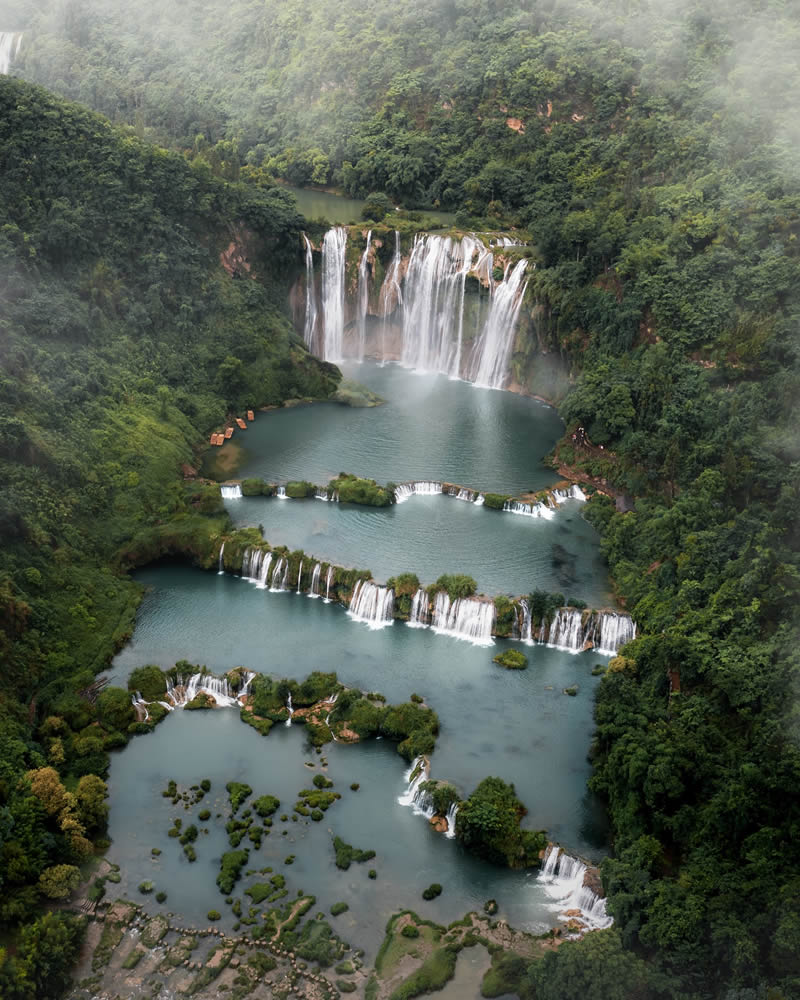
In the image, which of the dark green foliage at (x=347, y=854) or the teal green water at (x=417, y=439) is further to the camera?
the teal green water at (x=417, y=439)

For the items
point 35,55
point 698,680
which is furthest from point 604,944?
point 35,55

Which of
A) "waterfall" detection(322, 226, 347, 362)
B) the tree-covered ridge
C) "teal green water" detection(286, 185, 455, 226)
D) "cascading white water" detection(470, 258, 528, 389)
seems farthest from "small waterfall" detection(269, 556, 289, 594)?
"teal green water" detection(286, 185, 455, 226)

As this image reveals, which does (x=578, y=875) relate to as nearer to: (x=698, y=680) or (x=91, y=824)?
(x=698, y=680)

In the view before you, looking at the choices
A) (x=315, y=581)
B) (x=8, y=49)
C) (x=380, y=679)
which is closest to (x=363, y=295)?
(x=315, y=581)

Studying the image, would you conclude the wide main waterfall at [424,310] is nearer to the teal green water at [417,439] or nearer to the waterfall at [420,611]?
the teal green water at [417,439]

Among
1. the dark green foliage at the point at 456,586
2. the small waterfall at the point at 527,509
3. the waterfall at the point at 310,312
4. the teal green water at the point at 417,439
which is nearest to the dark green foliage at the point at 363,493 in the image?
the teal green water at the point at 417,439

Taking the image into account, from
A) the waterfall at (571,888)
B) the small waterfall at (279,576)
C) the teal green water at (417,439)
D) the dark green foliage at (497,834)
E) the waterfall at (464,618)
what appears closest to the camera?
the waterfall at (571,888)
